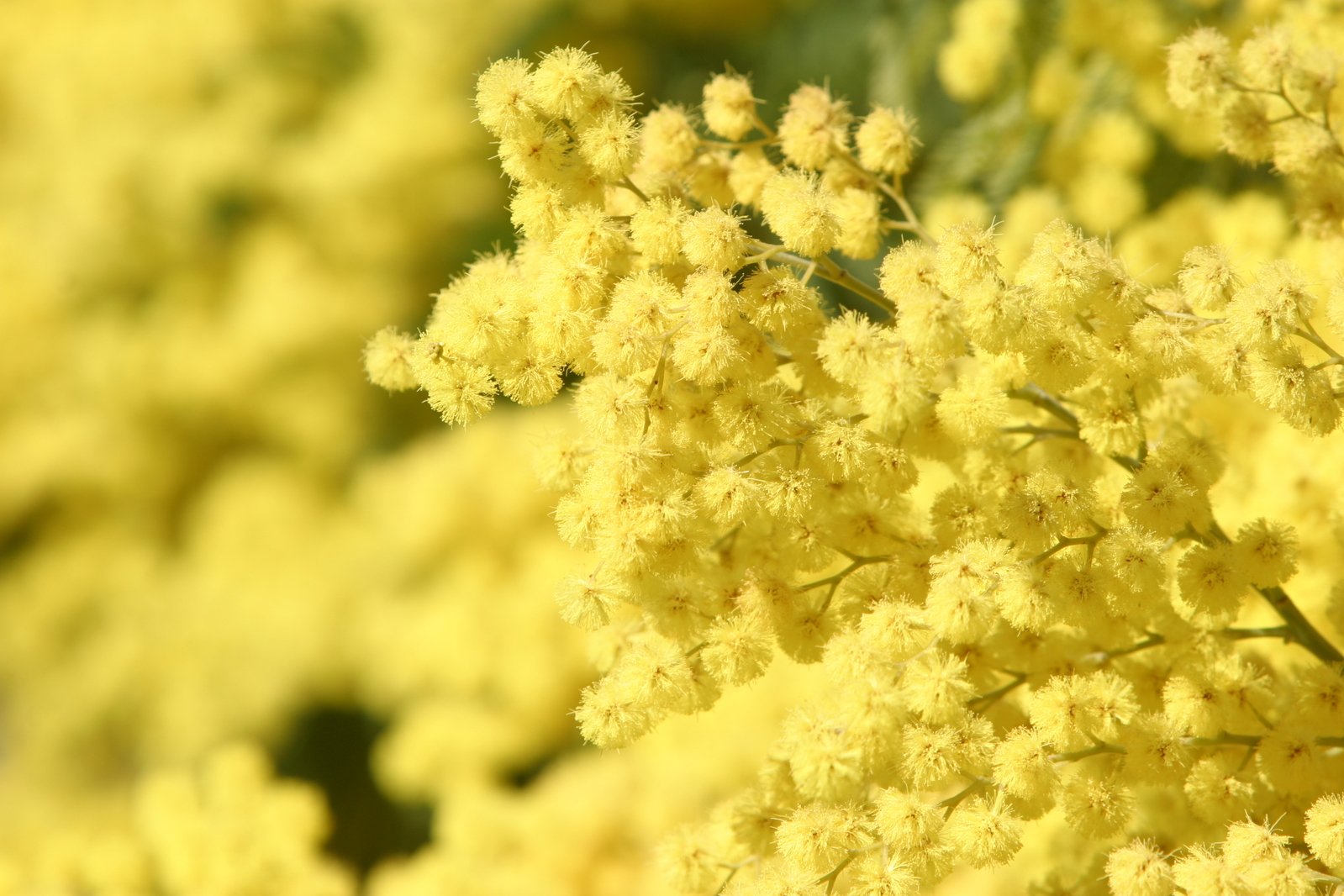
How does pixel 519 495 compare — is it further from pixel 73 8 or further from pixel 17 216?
pixel 73 8

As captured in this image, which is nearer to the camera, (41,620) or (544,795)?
(544,795)

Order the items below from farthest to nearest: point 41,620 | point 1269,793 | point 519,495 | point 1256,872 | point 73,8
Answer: point 73,8
point 41,620
point 519,495
point 1269,793
point 1256,872

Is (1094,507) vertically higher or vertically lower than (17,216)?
lower

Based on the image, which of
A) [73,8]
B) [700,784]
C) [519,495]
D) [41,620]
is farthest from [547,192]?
[73,8]

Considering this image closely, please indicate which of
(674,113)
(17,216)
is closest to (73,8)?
(17,216)

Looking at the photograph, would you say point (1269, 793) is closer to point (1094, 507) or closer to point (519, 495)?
point (1094, 507)

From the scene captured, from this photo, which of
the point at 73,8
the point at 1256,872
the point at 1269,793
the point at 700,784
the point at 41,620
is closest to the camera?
the point at 1256,872

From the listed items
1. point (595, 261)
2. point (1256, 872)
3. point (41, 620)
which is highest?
point (41, 620)
